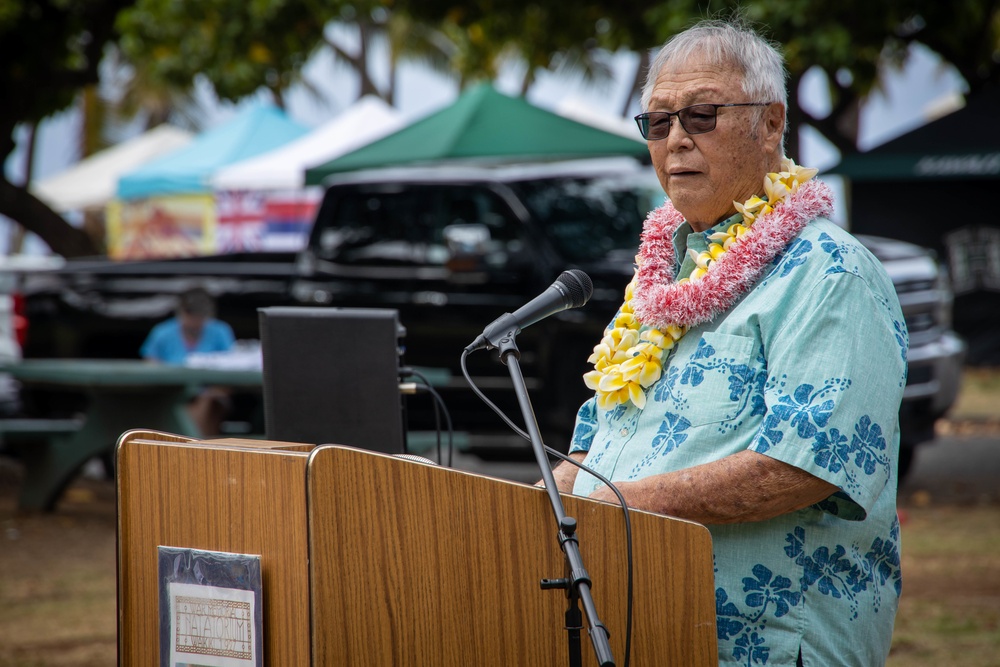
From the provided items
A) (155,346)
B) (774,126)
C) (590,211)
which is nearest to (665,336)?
(774,126)

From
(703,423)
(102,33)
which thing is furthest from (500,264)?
(102,33)

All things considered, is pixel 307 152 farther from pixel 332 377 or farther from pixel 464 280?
pixel 332 377

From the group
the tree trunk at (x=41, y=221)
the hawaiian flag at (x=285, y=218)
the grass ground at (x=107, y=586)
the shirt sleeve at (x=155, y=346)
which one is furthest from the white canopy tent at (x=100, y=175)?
the grass ground at (x=107, y=586)

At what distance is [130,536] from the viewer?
7.03 ft

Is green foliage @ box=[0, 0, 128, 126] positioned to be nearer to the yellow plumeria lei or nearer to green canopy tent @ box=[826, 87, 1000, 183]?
green canopy tent @ box=[826, 87, 1000, 183]

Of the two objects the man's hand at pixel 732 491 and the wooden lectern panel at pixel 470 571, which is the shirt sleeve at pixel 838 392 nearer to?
the man's hand at pixel 732 491

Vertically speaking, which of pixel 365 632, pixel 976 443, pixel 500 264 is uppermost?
pixel 500 264

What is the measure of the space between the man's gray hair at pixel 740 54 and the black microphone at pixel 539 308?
458mm

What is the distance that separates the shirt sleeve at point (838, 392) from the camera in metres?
2.07

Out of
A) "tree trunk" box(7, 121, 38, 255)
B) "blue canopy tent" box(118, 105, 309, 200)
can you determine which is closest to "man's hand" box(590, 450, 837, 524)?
"blue canopy tent" box(118, 105, 309, 200)

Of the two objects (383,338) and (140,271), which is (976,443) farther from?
(383,338)

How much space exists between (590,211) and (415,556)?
6.63 meters

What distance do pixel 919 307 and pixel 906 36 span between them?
15.0 feet

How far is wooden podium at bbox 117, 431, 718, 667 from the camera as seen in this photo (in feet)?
6.10
